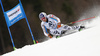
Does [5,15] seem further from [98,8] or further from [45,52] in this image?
[98,8]

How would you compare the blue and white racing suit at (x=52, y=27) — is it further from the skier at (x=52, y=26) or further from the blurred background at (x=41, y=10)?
the blurred background at (x=41, y=10)

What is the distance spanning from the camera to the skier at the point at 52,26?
305 centimetres

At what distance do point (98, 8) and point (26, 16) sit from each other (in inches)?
88.0

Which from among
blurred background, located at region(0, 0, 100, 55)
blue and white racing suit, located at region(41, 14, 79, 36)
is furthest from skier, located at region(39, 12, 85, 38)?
blurred background, located at region(0, 0, 100, 55)

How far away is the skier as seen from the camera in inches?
120

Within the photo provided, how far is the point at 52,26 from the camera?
3.15m

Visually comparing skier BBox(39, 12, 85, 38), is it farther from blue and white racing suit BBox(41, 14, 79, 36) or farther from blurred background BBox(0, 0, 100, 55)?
blurred background BBox(0, 0, 100, 55)

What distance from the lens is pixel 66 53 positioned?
5.53 feet

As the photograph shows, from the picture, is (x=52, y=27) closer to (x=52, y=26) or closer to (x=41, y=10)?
(x=52, y=26)

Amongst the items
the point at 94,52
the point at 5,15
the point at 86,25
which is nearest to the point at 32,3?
the point at 5,15

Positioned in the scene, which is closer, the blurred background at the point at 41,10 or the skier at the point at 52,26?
the skier at the point at 52,26

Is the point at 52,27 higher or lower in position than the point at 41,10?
lower

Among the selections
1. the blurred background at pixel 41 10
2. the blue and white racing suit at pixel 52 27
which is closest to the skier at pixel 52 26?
the blue and white racing suit at pixel 52 27

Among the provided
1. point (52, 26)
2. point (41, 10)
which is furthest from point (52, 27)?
point (41, 10)
